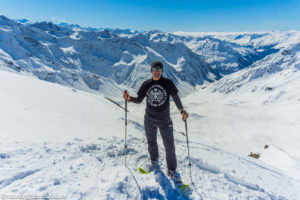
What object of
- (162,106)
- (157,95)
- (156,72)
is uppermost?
(156,72)

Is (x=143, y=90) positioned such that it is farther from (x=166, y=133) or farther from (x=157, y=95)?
(x=166, y=133)

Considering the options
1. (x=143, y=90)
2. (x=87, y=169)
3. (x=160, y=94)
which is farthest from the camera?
(x=143, y=90)

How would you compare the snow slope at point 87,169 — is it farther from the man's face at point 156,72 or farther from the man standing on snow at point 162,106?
the man's face at point 156,72

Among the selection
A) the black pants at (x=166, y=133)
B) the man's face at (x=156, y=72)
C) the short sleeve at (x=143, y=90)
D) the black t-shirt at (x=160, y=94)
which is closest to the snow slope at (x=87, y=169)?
the black pants at (x=166, y=133)

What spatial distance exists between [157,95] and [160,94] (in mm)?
102

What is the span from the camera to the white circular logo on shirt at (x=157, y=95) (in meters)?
5.49

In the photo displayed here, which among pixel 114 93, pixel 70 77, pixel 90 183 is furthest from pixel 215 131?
pixel 70 77

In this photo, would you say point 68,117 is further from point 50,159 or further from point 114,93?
point 114,93

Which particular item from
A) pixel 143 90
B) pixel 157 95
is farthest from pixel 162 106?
pixel 143 90

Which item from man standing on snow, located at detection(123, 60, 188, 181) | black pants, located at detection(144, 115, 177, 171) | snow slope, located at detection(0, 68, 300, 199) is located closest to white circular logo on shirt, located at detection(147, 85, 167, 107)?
man standing on snow, located at detection(123, 60, 188, 181)

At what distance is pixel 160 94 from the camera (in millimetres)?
5500

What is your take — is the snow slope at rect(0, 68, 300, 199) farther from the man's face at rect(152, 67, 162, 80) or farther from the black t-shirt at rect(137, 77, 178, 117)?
the man's face at rect(152, 67, 162, 80)

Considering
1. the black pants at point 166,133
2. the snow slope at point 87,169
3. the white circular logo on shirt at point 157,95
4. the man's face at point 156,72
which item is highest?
the man's face at point 156,72

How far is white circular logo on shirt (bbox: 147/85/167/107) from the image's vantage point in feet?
18.0
